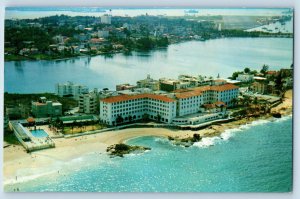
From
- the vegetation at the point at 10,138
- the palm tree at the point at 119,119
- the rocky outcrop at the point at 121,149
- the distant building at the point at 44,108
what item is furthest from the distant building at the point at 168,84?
the vegetation at the point at 10,138

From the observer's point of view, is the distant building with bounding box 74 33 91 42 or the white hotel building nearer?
the white hotel building

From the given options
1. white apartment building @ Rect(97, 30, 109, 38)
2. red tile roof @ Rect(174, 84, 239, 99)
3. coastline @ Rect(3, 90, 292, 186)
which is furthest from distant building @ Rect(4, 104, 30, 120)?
Result: red tile roof @ Rect(174, 84, 239, 99)

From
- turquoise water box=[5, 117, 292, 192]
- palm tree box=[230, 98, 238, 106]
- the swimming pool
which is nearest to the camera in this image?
turquoise water box=[5, 117, 292, 192]

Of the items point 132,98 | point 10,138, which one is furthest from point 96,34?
point 10,138

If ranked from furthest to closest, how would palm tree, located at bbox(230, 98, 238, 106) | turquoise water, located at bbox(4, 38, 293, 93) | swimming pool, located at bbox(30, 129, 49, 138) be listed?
palm tree, located at bbox(230, 98, 238, 106) → turquoise water, located at bbox(4, 38, 293, 93) → swimming pool, located at bbox(30, 129, 49, 138)

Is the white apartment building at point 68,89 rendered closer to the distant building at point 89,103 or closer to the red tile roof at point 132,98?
the distant building at point 89,103

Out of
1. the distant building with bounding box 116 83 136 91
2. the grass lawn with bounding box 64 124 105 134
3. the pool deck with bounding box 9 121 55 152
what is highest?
the distant building with bounding box 116 83 136 91

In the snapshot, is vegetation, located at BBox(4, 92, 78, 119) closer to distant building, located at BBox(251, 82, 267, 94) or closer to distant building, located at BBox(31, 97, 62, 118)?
distant building, located at BBox(31, 97, 62, 118)
